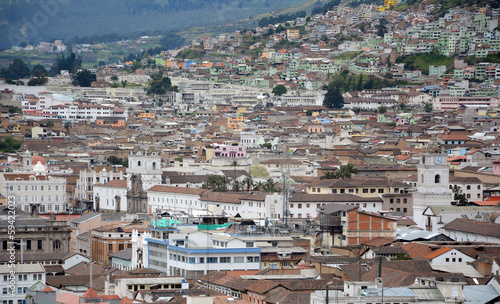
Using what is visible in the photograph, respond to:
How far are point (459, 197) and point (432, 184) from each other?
719cm

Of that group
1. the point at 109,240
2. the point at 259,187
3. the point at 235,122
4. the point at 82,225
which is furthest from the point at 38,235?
the point at 235,122

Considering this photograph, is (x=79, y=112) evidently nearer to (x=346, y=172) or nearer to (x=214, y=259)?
(x=346, y=172)

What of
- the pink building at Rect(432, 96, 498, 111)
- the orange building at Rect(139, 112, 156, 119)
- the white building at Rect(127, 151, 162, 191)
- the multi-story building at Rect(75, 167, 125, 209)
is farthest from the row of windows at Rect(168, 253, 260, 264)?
the orange building at Rect(139, 112, 156, 119)

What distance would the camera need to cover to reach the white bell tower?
70000 mm

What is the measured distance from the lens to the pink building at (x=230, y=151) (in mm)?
118381

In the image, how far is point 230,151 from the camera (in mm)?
119750

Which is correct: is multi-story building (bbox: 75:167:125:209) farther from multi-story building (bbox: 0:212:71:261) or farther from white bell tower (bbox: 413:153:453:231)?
white bell tower (bbox: 413:153:453:231)

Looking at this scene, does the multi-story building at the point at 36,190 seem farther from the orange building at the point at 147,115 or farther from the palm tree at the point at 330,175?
the orange building at the point at 147,115

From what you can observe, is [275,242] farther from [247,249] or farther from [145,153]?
[145,153]

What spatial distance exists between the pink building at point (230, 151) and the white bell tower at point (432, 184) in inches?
1853

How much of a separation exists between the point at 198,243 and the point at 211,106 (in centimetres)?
13208

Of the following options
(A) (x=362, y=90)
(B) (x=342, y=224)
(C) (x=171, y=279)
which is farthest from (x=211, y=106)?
(C) (x=171, y=279)

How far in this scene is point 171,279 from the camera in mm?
47656

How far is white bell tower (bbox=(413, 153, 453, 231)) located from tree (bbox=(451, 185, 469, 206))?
3672 millimetres
